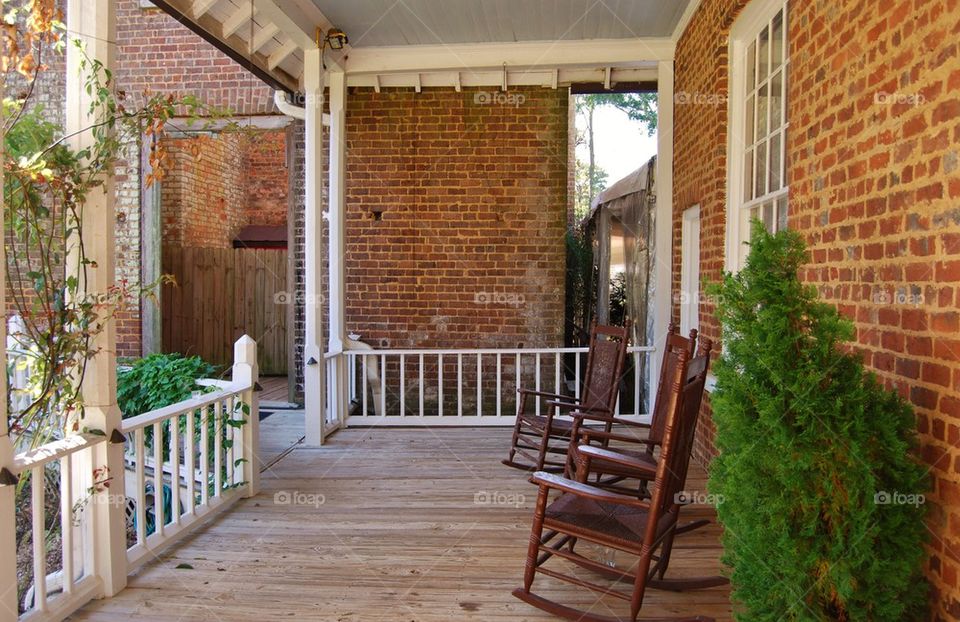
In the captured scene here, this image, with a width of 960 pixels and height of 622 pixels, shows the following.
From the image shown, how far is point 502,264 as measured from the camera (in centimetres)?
679

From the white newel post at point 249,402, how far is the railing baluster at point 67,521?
139 cm

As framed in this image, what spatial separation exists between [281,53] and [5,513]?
170 inches

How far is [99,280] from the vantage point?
2.83m

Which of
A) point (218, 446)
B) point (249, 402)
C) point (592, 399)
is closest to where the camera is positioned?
point (218, 446)

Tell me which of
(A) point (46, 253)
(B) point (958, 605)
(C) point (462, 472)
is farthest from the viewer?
(C) point (462, 472)

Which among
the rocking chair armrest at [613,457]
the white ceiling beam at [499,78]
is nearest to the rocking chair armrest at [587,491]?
the rocking chair armrest at [613,457]

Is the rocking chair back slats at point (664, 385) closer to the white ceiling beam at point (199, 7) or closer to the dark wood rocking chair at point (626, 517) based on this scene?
the dark wood rocking chair at point (626, 517)

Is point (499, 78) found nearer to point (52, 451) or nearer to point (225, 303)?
point (225, 303)

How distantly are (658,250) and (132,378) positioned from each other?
405cm

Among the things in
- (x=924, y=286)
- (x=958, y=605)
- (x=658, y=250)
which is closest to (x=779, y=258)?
(x=924, y=286)

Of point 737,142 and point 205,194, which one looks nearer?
point 737,142

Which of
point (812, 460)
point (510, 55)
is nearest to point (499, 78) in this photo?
point (510, 55)

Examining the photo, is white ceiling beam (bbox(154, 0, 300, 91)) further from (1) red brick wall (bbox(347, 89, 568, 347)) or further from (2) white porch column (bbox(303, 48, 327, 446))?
(1) red brick wall (bbox(347, 89, 568, 347))

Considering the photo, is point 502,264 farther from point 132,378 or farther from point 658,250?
point 132,378
